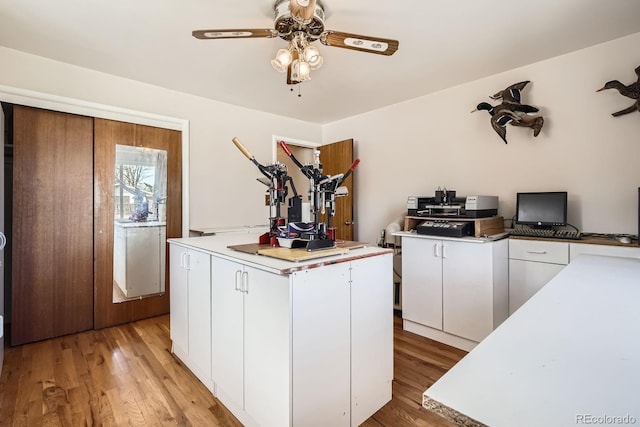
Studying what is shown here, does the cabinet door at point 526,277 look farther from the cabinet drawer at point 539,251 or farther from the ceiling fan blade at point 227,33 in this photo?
the ceiling fan blade at point 227,33

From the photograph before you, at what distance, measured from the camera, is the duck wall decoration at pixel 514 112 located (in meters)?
2.65


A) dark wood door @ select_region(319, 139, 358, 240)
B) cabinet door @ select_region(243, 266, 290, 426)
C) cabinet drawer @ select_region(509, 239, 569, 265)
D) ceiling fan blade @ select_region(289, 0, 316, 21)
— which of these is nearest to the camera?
cabinet door @ select_region(243, 266, 290, 426)

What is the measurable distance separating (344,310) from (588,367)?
1.03 metres

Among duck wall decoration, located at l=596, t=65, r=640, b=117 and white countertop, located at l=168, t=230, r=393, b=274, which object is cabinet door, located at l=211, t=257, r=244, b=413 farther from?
duck wall decoration, located at l=596, t=65, r=640, b=117

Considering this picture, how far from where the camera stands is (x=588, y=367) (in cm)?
60

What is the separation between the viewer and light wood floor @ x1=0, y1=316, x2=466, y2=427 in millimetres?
A: 1702

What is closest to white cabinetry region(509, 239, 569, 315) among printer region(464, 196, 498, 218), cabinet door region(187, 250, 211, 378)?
printer region(464, 196, 498, 218)

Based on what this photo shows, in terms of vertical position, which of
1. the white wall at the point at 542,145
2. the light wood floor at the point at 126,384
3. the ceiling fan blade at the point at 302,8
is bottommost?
the light wood floor at the point at 126,384

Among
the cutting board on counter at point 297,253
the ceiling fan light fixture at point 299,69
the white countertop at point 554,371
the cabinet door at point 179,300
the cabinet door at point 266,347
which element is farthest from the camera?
the cabinet door at point 179,300

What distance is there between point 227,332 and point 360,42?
188 cm

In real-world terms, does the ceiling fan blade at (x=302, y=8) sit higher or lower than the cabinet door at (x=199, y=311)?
higher

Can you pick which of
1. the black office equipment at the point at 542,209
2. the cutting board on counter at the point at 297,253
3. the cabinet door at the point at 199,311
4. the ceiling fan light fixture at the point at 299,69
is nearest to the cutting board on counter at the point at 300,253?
the cutting board on counter at the point at 297,253

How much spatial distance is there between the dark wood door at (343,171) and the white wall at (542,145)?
0.49 metres

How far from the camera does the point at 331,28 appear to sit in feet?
7.19
